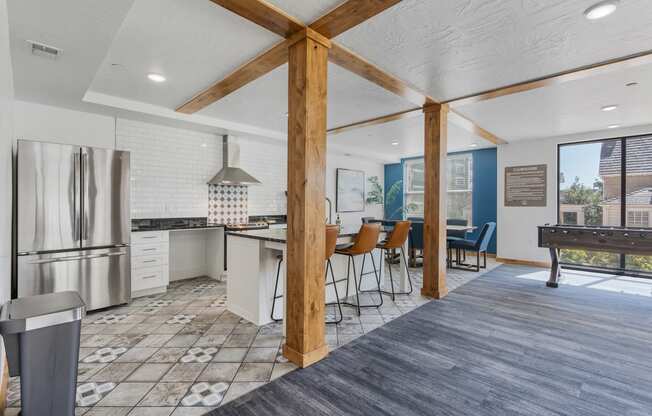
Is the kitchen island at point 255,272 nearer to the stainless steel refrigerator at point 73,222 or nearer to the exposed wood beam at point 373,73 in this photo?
the stainless steel refrigerator at point 73,222

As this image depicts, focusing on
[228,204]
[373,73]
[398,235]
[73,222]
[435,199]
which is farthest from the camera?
[228,204]

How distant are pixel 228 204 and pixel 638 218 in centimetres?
705

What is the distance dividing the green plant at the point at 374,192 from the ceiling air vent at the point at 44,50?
6.91 meters

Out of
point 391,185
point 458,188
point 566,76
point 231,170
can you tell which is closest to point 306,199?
point 566,76

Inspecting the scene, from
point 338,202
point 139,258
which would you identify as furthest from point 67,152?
point 338,202

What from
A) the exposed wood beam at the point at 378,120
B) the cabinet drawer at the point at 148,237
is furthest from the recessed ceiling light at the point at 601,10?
the cabinet drawer at the point at 148,237

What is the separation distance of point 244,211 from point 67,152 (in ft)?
8.98

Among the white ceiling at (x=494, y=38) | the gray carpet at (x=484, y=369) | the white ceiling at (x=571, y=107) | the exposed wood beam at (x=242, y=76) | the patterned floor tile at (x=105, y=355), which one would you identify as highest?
the white ceiling at (x=571, y=107)

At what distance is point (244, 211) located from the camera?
5.60m

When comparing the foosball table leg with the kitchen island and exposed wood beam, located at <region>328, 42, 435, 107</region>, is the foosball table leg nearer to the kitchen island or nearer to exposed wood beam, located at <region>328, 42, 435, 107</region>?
exposed wood beam, located at <region>328, 42, 435, 107</region>

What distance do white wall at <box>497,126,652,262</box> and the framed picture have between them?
10.7 feet

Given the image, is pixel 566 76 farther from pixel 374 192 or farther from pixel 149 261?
pixel 374 192

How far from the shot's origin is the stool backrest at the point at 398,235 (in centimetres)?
380

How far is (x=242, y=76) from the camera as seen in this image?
3.09 meters
